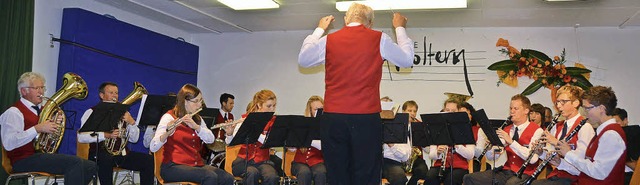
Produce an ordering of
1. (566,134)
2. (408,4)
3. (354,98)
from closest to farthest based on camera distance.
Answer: (354,98), (566,134), (408,4)

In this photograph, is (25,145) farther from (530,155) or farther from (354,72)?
(530,155)

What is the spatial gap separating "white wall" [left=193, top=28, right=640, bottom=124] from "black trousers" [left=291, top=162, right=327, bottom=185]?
3693 mm

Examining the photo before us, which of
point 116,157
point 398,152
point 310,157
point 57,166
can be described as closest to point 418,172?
point 398,152

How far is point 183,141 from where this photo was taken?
5402 mm

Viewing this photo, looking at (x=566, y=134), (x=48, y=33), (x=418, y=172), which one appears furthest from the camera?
(x=48, y=33)

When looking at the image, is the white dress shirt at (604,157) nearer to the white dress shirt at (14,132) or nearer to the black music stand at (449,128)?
the black music stand at (449,128)

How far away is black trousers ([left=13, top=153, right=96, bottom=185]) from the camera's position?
5359mm

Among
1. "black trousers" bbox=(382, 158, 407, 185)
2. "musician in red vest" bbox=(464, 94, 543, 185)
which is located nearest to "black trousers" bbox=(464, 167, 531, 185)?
"musician in red vest" bbox=(464, 94, 543, 185)

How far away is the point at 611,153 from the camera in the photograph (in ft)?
13.8

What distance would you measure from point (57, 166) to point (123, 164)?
57.9 inches

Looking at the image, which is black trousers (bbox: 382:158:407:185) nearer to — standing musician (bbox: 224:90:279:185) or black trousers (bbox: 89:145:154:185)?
standing musician (bbox: 224:90:279:185)

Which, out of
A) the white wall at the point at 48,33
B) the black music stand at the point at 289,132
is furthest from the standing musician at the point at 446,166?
the white wall at the point at 48,33

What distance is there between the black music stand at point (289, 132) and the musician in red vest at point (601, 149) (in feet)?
7.73

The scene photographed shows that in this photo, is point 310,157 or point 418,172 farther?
point 418,172
